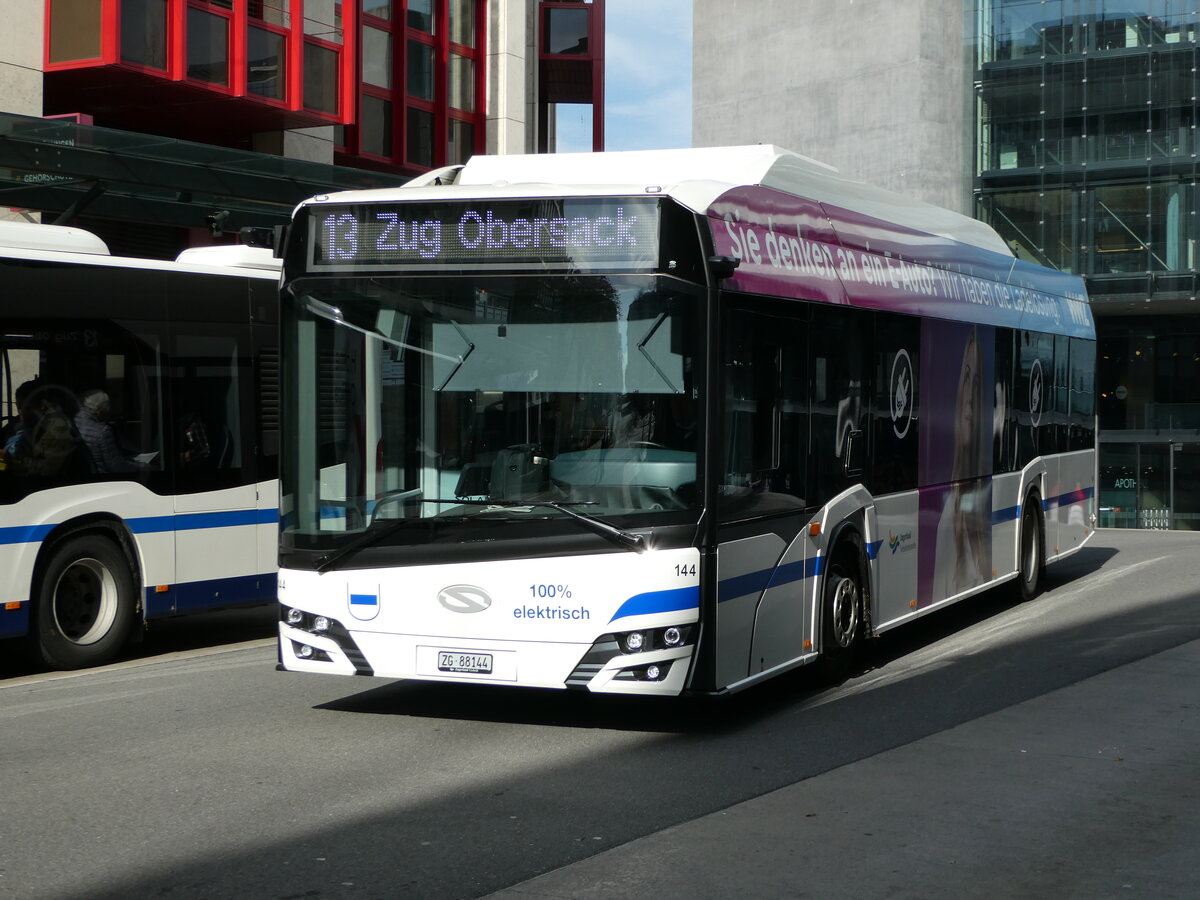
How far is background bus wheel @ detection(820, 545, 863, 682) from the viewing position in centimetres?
945

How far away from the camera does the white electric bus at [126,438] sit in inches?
408

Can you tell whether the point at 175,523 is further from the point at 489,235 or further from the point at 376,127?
the point at 376,127

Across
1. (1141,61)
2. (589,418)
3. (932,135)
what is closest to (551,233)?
(589,418)

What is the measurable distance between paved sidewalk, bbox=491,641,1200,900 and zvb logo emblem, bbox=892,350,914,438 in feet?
8.32

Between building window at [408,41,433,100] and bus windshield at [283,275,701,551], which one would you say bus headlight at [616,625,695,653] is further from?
building window at [408,41,433,100]

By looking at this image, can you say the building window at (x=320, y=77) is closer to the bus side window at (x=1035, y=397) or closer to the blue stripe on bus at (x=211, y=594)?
the bus side window at (x=1035, y=397)

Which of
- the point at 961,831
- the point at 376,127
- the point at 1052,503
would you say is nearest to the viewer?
the point at 961,831

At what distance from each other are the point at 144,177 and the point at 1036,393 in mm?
11426

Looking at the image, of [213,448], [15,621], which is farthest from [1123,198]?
[15,621]

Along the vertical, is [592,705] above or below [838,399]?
below

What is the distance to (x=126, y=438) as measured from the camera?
1103 centimetres

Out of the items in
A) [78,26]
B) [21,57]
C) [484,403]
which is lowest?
[484,403]

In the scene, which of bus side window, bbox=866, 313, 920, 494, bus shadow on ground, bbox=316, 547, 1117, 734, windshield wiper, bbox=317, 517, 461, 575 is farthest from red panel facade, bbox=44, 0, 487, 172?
windshield wiper, bbox=317, 517, 461, 575

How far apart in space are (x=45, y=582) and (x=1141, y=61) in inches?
1618
